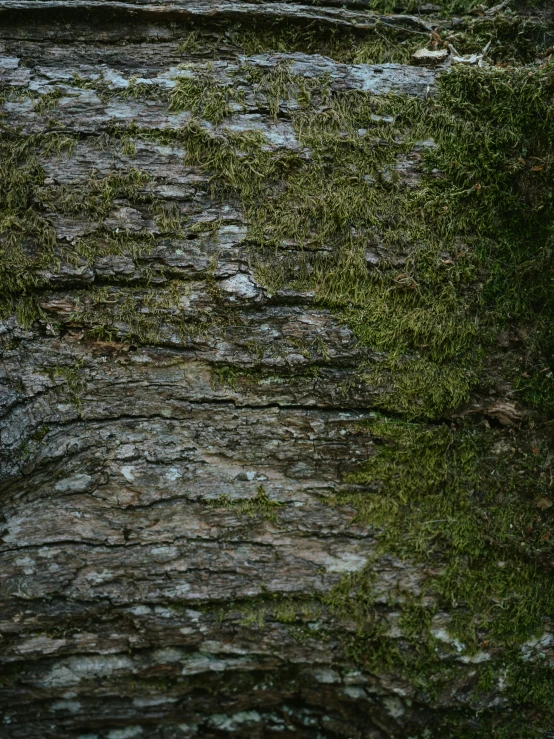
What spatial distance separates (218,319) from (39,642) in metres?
1.62

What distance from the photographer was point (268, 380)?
2535 millimetres

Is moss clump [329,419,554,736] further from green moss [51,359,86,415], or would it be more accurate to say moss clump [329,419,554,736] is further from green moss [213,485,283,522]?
green moss [51,359,86,415]

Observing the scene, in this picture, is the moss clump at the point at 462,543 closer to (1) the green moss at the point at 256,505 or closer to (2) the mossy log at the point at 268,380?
(2) the mossy log at the point at 268,380

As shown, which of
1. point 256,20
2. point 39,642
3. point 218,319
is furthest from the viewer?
point 256,20

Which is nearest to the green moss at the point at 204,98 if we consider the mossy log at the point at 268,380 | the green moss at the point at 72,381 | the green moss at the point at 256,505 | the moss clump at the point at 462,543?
the mossy log at the point at 268,380

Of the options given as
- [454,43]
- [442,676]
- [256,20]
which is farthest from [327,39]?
[442,676]

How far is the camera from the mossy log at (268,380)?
7.64 feet

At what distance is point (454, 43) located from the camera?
9.40ft

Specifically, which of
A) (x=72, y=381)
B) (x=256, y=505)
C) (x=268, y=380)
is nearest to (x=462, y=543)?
(x=256, y=505)

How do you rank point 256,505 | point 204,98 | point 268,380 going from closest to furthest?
point 256,505
point 268,380
point 204,98

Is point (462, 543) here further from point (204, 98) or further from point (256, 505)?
point (204, 98)

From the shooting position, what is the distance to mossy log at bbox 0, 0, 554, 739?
7.64ft

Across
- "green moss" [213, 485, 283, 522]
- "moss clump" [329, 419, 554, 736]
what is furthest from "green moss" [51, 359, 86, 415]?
"moss clump" [329, 419, 554, 736]

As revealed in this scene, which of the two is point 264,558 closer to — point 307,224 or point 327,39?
point 307,224
